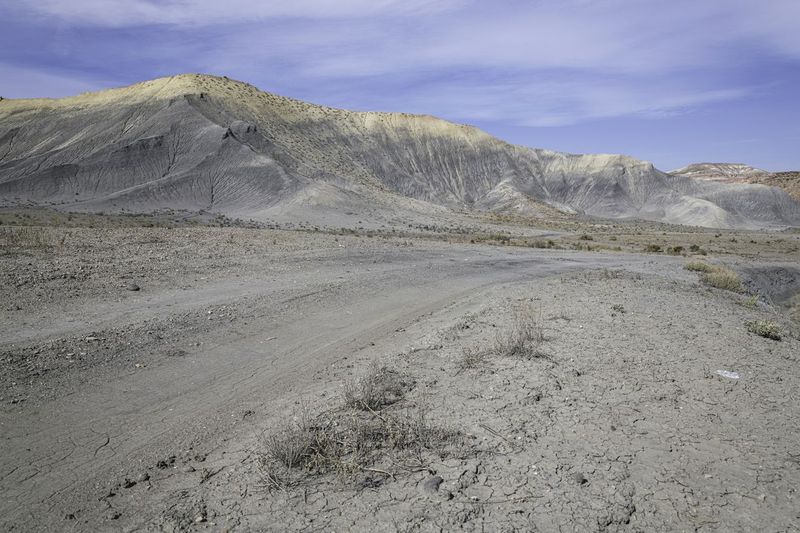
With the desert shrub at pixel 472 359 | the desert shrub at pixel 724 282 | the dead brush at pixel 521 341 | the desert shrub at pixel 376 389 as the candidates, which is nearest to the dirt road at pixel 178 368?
the desert shrub at pixel 376 389

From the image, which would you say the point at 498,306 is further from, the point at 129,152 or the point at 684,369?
the point at 129,152

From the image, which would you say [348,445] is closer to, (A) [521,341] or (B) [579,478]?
(B) [579,478]

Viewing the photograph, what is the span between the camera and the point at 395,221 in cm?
5631

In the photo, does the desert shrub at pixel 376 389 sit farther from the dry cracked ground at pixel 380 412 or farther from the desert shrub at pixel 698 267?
the desert shrub at pixel 698 267

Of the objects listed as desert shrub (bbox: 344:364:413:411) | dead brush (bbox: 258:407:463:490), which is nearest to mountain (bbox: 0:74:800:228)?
desert shrub (bbox: 344:364:413:411)

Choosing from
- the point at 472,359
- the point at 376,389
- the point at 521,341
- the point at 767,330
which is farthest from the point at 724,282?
the point at 376,389

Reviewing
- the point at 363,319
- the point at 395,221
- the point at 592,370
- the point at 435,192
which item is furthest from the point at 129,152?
the point at 592,370

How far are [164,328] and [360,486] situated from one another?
606cm

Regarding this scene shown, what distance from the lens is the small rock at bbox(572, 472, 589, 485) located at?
4980 mm

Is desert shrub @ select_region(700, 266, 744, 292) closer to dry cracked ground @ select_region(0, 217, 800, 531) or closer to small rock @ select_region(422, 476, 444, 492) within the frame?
dry cracked ground @ select_region(0, 217, 800, 531)

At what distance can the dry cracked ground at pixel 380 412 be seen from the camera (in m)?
4.63

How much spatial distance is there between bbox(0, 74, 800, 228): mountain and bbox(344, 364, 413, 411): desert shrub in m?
43.7

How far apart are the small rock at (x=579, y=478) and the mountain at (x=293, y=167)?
152ft

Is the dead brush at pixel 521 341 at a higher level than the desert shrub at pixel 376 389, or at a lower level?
higher
